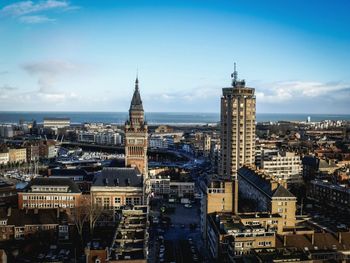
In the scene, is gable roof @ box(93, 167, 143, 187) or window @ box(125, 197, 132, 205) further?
gable roof @ box(93, 167, 143, 187)

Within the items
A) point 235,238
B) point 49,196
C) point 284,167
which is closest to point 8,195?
point 49,196

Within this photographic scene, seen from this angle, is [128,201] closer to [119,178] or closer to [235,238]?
[119,178]

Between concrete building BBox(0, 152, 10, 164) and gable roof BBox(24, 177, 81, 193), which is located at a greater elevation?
gable roof BBox(24, 177, 81, 193)

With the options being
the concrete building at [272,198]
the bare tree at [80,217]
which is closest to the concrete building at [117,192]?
the bare tree at [80,217]

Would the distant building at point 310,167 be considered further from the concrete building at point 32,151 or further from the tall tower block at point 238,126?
the concrete building at point 32,151

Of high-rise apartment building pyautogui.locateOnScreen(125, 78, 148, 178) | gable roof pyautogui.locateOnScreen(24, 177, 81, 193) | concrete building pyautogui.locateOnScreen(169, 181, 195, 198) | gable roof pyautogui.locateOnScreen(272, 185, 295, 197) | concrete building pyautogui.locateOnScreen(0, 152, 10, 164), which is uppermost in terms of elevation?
high-rise apartment building pyautogui.locateOnScreen(125, 78, 148, 178)

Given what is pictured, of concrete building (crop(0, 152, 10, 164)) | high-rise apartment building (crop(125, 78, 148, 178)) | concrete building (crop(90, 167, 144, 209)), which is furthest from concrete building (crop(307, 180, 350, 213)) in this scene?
concrete building (crop(0, 152, 10, 164))

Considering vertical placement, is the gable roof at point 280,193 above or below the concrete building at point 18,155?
above

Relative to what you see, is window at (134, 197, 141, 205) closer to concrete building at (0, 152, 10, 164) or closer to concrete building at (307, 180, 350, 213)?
concrete building at (307, 180, 350, 213)

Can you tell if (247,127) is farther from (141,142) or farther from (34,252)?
(34,252)
